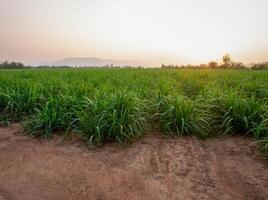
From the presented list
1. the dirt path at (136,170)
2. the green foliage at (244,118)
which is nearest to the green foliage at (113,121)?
the dirt path at (136,170)

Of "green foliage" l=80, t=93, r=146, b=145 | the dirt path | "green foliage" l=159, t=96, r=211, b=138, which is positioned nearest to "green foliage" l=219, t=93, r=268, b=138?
the dirt path

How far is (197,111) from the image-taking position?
14.5ft

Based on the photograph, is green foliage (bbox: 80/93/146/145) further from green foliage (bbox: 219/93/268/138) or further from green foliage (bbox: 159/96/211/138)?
green foliage (bbox: 219/93/268/138)

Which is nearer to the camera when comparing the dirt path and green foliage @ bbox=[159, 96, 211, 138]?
the dirt path

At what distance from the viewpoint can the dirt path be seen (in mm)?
2783

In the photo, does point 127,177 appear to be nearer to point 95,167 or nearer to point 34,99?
point 95,167

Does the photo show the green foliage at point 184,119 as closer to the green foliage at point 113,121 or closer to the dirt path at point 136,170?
the dirt path at point 136,170

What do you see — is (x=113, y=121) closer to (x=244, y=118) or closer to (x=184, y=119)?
(x=184, y=119)

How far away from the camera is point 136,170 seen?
3156mm

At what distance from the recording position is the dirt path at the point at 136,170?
2783 mm

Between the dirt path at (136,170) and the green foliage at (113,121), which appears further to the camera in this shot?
the green foliage at (113,121)

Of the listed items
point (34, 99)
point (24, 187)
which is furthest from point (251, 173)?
point (34, 99)

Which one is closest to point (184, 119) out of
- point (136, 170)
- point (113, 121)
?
point (113, 121)

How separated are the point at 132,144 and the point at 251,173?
145cm
